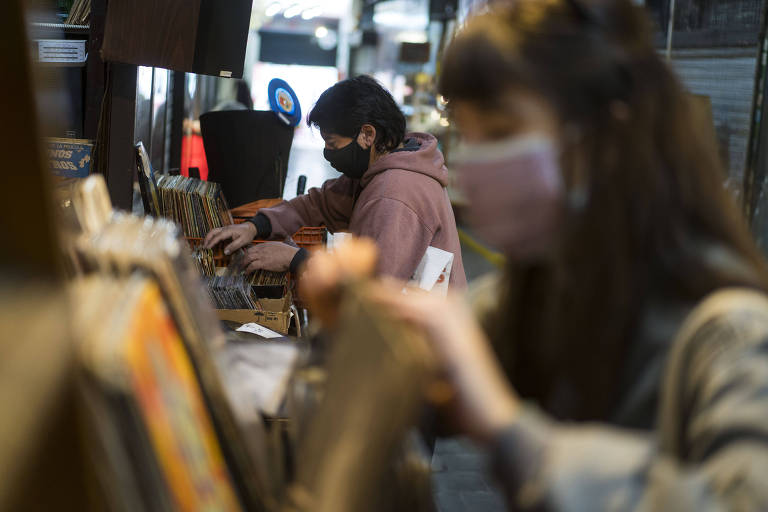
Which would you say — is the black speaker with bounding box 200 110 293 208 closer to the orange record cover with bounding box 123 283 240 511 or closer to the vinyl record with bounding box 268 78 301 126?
the vinyl record with bounding box 268 78 301 126

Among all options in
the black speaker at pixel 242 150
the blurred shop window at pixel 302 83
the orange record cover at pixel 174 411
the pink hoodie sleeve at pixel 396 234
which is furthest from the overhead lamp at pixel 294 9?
the orange record cover at pixel 174 411

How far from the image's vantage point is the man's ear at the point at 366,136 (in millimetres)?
3469

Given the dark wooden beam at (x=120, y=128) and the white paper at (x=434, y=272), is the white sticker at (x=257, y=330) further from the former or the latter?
the dark wooden beam at (x=120, y=128)

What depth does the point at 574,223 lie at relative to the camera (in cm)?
107

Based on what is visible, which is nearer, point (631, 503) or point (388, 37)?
point (631, 503)

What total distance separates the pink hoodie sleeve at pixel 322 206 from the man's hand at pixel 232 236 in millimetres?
251

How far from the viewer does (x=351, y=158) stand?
140 inches

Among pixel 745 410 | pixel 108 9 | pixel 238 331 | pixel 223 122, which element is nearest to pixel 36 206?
pixel 745 410

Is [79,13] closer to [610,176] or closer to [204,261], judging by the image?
[204,261]

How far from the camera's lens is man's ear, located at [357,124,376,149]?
11.4 feet

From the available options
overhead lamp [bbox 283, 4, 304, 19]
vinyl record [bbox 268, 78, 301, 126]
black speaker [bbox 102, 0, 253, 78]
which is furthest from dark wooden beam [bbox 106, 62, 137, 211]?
overhead lamp [bbox 283, 4, 304, 19]

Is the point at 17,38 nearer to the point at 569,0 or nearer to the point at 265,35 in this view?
the point at 569,0

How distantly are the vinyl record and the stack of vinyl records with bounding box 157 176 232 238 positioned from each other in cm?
144

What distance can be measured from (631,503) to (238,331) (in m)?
1.85
